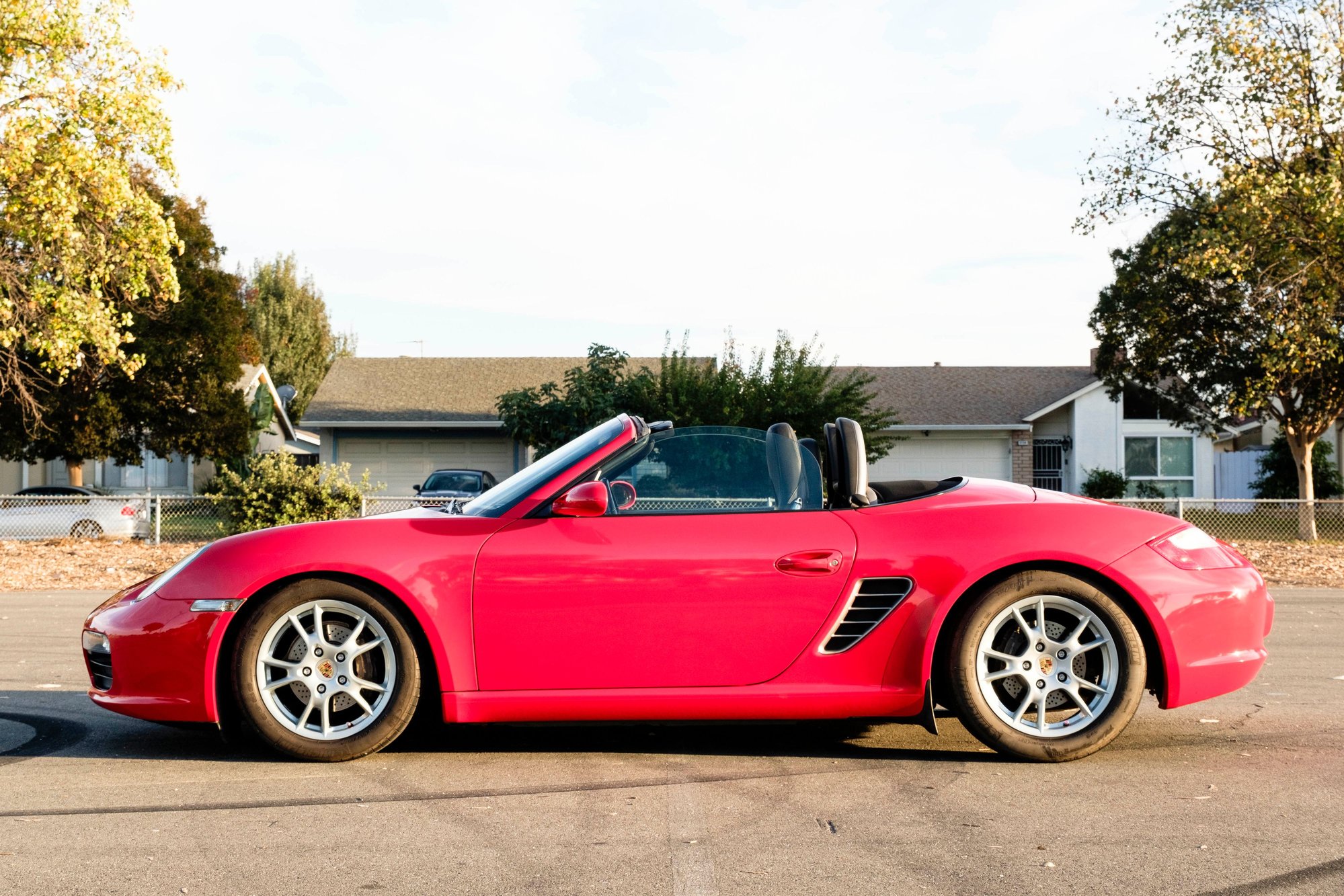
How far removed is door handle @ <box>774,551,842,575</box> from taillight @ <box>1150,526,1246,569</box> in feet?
4.15

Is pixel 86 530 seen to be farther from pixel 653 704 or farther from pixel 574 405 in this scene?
pixel 653 704

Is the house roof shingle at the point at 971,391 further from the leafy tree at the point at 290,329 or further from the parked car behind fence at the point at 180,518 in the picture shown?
the leafy tree at the point at 290,329

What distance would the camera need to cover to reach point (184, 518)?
57.5ft

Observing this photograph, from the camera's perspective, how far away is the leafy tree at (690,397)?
74.6 ft

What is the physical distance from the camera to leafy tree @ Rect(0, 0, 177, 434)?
14.2m

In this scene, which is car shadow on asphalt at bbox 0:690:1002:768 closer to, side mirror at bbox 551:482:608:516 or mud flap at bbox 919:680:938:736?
mud flap at bbox 919:680:938:736

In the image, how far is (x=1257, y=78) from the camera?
18.4 m

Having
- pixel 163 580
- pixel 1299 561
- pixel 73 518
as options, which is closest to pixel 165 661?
pixel 163 580

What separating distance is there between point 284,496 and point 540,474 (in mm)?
12432

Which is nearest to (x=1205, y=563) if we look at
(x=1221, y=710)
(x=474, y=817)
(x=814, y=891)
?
(x=1221, y=710)

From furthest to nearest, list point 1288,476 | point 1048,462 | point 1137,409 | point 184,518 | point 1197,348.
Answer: point 1048,462 → point 1137,409 → point 1288,476 → point 1197,348 → point 184,518

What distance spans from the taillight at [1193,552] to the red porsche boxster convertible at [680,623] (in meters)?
0.01

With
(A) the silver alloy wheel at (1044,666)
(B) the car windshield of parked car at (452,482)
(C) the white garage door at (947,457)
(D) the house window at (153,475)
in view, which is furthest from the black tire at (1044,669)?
(D) the house window at (153,475)

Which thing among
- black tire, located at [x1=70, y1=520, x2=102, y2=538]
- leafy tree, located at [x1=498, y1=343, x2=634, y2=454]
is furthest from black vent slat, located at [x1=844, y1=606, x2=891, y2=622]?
leafy tree, located at [x1=498, y1=343, x2=634, y2=454]
